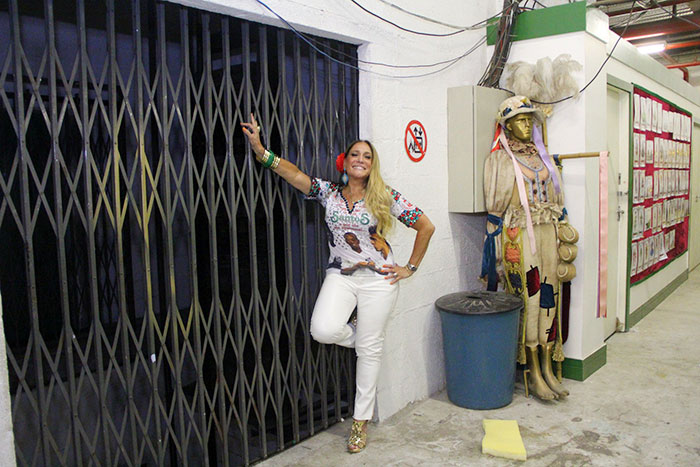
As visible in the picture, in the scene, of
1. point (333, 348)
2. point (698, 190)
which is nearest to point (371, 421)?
point (333, 348)

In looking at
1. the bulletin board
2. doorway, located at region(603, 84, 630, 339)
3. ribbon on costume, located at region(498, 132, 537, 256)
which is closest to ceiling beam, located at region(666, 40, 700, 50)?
the bulletin board

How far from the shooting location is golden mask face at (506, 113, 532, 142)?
3.75 m

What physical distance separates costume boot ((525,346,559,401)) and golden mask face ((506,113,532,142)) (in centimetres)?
130

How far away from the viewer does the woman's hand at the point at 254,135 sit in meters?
2.64

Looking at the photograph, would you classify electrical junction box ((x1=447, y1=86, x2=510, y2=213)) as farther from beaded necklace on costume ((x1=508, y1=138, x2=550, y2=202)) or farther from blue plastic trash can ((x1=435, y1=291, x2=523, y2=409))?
blue plastic trash can ((x1=435, y1=291, x2=523, y2=409))

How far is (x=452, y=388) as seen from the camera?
3604mm

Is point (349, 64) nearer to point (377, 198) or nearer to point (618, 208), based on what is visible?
point (377, 198)

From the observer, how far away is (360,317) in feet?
9.70

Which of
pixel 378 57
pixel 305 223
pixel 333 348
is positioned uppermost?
pixel 378 57

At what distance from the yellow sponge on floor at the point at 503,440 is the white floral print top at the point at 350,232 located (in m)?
1.00

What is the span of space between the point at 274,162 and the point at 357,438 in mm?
1390

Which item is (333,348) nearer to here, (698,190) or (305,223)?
(305,223)

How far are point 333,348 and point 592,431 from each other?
1.41m

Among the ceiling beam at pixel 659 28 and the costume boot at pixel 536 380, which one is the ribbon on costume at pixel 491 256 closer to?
the costume boot at pixel 536 380
